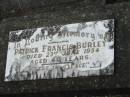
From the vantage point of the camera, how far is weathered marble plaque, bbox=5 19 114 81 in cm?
520

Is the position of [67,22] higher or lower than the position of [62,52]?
higher

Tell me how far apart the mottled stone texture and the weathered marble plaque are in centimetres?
9

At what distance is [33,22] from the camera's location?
5.93m

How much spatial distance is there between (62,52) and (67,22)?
50 centimetres

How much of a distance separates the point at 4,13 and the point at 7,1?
0.69 feet

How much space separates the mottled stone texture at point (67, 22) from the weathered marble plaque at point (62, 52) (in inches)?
3.4

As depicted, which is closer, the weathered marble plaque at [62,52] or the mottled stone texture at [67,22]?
the mottled stone texture at [67,22]

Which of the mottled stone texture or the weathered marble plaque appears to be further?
the weathered marble plaque

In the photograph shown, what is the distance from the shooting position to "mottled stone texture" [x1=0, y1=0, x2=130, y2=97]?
508cm

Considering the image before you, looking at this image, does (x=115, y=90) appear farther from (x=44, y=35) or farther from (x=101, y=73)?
(x=44, y=35)

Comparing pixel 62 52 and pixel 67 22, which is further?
pixel 67 22

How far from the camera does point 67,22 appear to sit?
18.6 feet

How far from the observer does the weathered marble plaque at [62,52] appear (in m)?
5.20

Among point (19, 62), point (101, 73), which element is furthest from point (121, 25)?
point (19, 62)
